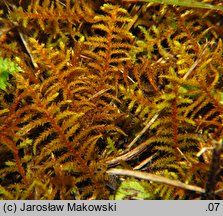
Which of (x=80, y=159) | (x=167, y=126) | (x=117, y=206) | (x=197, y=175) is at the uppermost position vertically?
(x=167, y=126)

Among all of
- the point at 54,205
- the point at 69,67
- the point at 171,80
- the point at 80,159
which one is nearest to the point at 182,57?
the point at 171,80

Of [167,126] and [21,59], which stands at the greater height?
[21,59]

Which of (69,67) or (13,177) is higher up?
(69,67)

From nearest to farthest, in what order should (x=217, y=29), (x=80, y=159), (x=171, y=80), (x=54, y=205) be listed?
1. (x=54, y=205)
2. (x=80, y=159)
3. (x=171, y=80)
4. (x=217, y=29)

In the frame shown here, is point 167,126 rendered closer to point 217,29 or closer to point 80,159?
point 80,159

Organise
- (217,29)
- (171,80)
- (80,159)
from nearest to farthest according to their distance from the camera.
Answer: (80,159) → (171,80) → (217,29)

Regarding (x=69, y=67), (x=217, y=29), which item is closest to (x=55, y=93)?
(x=69, y=67)

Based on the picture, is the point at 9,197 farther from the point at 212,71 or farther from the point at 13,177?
the point at 212,71

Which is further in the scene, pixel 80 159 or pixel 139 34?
pixel 139 34

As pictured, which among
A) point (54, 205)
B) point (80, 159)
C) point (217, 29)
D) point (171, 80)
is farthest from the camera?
point (217, 29)
